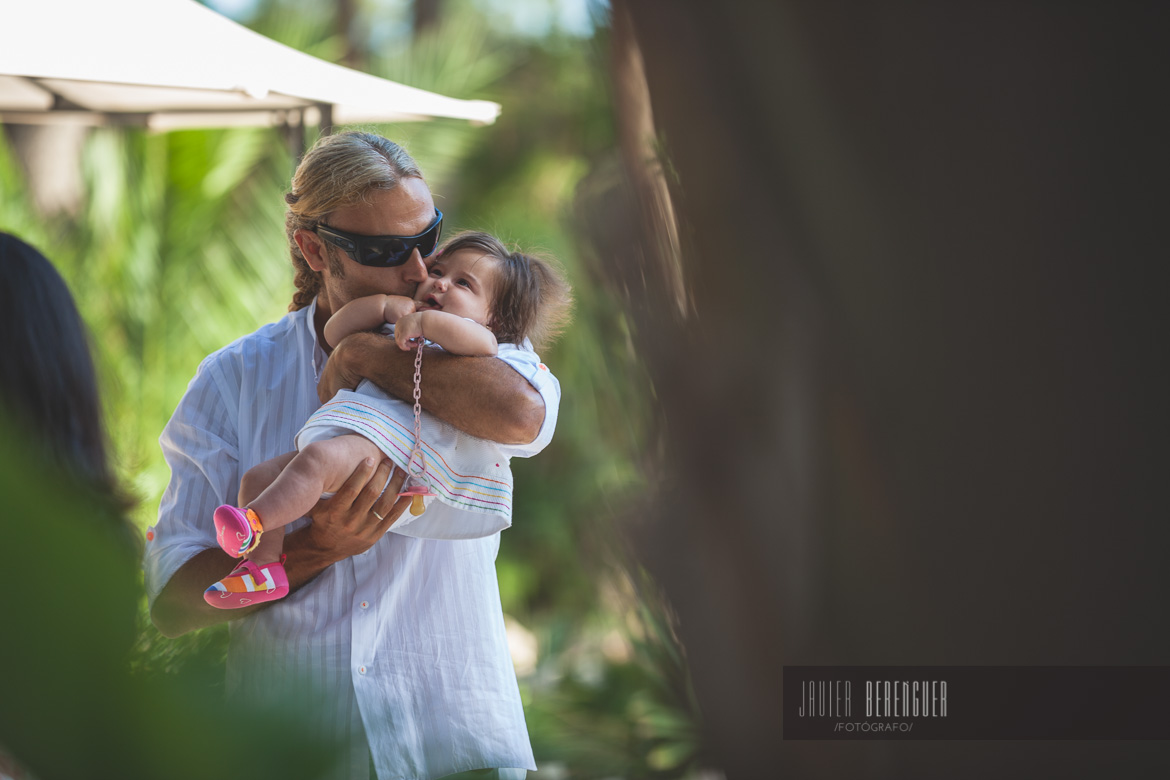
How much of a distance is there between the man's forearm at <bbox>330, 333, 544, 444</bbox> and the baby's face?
0.25 ft

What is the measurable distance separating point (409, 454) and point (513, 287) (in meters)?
0.29

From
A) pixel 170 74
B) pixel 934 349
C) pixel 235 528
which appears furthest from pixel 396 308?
pixel 934 349

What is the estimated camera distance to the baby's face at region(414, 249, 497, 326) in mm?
1257

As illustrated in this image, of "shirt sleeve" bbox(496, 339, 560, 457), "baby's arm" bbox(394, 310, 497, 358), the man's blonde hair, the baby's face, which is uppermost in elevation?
the man's blonde hair

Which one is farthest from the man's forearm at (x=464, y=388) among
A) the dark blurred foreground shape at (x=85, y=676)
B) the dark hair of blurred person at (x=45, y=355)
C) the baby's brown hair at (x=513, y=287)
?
the dark blurred foreground shape at (x=85, y=676)

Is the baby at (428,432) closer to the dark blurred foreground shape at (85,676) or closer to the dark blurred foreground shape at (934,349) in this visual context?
the dark blurred foreground shape at (934,349)

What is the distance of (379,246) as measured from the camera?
1261mm

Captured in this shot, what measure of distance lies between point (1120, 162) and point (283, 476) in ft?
5.03

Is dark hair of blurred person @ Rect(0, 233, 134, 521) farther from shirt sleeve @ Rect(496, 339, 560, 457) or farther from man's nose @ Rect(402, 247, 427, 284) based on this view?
shirt sleeve @ Rect(496, 339, 560, 457)

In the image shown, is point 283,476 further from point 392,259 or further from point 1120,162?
point 1120,162

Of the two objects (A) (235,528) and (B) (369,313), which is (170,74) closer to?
(B) (369,313)

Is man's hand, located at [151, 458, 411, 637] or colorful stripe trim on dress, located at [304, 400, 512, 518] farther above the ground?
colorful stripe trim on dress, located at [304, 400, 512, 518]

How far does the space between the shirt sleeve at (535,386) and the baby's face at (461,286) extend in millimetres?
72
